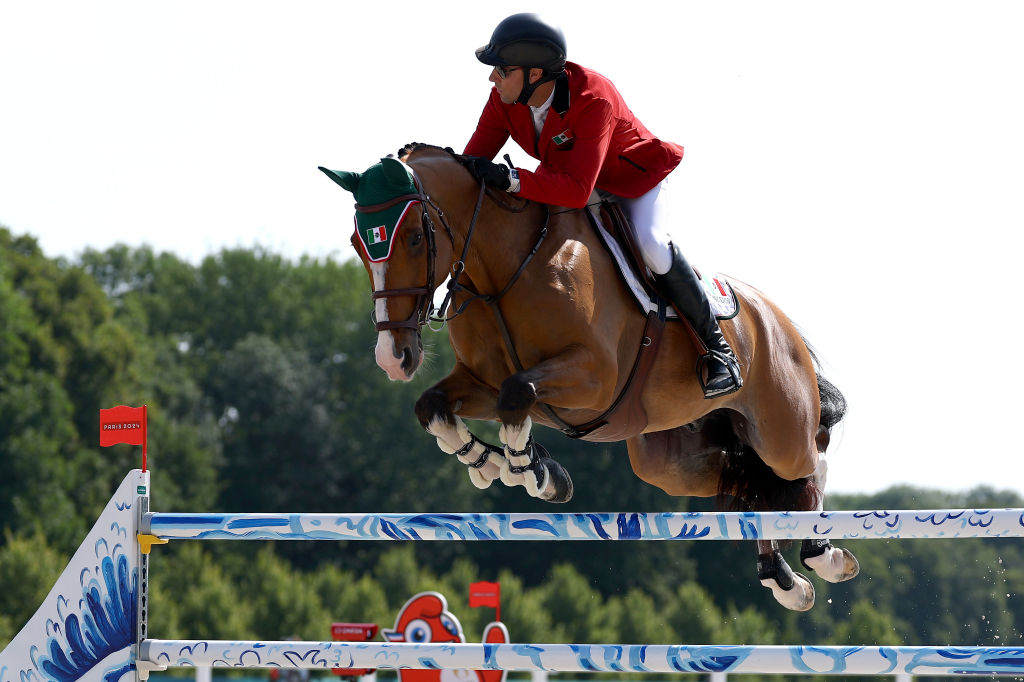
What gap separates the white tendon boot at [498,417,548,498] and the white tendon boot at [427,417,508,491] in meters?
0.10

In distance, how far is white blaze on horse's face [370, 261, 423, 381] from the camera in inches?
134

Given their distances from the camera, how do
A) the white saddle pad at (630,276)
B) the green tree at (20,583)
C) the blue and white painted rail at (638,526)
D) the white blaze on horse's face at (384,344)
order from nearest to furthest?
the blue and white painted rail at (638,526), the white blaze on horse's face at (384,344), the white saddle pad at (630,276), the green tree at (20,583)

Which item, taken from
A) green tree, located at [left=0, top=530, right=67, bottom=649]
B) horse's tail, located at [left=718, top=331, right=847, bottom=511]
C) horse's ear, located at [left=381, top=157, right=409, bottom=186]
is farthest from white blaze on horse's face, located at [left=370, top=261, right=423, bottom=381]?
green tree, located at [left=0, top=530, right=67, bottom=649]

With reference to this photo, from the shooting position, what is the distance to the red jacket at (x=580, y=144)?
3746mm

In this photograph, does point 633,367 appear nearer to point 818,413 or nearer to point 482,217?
point 482,217

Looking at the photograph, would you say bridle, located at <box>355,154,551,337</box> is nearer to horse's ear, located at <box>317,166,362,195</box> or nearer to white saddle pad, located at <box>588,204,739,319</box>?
horse's ear, located at <box>317,166,362,195</box>

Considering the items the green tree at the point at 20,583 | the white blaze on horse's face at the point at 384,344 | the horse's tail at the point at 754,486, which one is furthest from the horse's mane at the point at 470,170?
the green tree at the point at 20,583

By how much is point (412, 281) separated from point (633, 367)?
1.00 meters

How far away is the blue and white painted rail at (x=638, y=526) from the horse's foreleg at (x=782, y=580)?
1.86 meters

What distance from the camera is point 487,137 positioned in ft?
13.9

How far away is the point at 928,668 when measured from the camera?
9.62 feet

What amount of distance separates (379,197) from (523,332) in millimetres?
685

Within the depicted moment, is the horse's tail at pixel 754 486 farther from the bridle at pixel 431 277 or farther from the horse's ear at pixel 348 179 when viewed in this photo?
the horse's ear at pixel 348 179

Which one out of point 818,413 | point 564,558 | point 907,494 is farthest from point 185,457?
point 818,413
